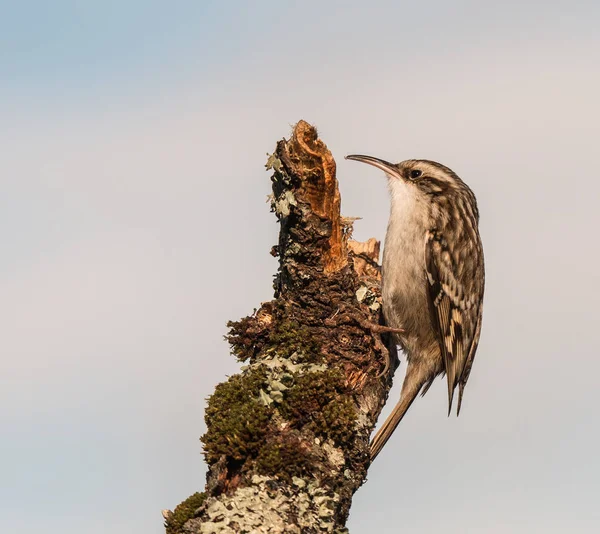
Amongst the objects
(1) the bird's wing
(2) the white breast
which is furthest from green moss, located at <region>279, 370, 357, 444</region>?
(1) the bird's wing

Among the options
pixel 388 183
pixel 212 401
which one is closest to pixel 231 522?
pixel 212 401

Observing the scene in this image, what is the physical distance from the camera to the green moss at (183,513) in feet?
12.8

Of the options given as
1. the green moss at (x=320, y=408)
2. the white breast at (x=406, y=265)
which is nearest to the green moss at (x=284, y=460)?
the green moss at (x=320, y=408)

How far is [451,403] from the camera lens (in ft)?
19.2

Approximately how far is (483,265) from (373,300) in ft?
3.99

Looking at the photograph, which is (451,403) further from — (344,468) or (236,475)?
(236,475)

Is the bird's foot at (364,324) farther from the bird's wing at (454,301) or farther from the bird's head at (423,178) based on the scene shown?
the bird's head at (423,178)

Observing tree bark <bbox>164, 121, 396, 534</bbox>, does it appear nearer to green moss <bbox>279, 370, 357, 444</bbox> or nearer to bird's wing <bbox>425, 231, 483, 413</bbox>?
green moss <bbox>279, 370, 357, 444</bbox>

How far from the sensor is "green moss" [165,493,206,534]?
390cm

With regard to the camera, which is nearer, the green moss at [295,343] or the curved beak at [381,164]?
the green moss at [295,343]

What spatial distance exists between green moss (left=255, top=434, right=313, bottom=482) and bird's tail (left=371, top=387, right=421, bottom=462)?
1146 mm

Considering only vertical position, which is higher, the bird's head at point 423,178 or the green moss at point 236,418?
the bird's head at point 423,178

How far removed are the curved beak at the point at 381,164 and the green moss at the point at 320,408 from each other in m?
2.33

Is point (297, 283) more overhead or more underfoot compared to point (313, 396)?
more overhead
